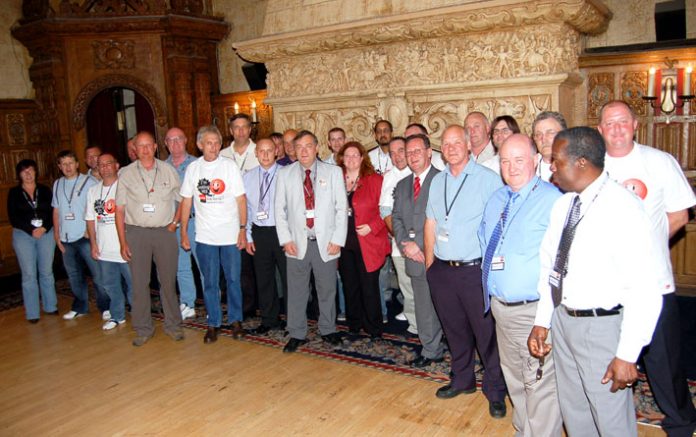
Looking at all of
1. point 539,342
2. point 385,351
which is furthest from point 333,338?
point 539,342

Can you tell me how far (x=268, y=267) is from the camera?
468cm

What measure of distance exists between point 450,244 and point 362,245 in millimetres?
1318

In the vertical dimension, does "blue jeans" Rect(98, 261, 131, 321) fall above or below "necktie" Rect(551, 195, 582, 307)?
below

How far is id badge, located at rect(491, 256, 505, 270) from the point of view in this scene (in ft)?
8.54

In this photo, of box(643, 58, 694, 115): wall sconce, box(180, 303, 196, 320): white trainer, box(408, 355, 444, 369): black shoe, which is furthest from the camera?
box(180, 303, 196, 320): white trainer

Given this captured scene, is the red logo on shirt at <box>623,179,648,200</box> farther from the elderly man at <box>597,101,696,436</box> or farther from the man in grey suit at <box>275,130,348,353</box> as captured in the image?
the man in grey suit at <box>275,130,348,353</box>

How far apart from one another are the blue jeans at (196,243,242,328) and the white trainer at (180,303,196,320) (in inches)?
26.7

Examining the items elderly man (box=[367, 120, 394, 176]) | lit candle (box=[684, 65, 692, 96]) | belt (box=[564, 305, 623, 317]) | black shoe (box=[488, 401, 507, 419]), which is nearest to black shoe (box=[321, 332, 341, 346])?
black shoe (box=[488, 401, 507, 419])

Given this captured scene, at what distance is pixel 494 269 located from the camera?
2.63m

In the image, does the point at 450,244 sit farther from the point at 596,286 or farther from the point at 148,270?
the point at 148,270

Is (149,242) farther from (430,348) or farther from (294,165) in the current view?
(430,348)

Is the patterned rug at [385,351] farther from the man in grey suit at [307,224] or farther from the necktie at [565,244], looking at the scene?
the necktie at [565,244]

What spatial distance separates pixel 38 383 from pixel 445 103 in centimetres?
441

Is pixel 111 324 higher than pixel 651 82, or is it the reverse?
pixel 651 82
